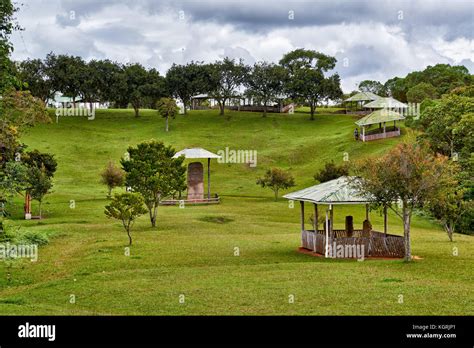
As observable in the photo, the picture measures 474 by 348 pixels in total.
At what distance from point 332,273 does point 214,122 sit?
7884 centimetres

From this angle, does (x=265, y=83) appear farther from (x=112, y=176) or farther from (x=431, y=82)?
(x=112, y=176)

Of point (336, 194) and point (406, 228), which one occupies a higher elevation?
point (336, 194)

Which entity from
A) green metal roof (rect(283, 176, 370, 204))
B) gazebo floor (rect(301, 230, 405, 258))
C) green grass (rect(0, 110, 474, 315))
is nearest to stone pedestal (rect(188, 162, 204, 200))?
green grass (rect(0, 110, 474, 315))

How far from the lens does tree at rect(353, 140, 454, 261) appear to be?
25703 millimetres

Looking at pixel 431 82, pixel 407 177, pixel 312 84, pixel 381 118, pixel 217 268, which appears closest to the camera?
pixel 217 268

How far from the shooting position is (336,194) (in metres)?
29.9

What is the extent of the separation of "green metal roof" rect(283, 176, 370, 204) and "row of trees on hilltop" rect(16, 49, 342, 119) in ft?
241

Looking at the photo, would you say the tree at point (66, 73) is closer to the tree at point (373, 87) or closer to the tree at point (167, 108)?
the tree at point (167, 108)

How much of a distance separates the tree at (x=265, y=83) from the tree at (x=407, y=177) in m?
81.3

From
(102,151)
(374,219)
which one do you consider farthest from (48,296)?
(102,151)

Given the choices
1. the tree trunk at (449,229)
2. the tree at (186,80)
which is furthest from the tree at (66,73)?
the tree trunk at (449,229)

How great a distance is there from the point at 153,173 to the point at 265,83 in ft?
225

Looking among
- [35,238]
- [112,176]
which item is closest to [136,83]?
[112,176]

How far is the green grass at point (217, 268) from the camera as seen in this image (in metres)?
17.9
